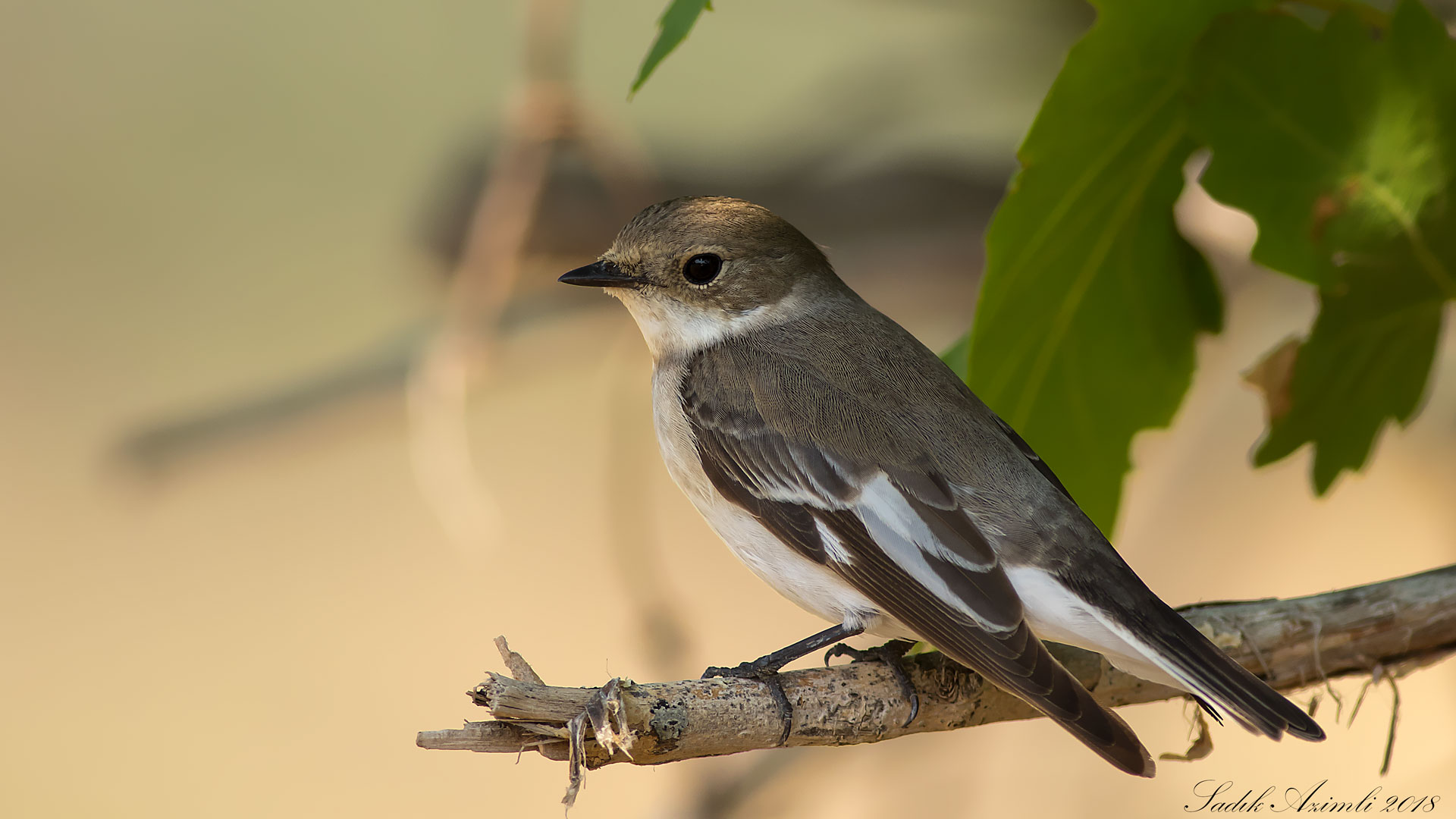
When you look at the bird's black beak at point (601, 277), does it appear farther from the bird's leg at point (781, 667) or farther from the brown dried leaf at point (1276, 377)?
the brown dried leaf at point (1276, 377)

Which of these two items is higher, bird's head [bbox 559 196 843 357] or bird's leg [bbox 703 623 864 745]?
bird's head [bbox 559 196 843 357]

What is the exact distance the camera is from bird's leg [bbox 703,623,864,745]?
1.20 m

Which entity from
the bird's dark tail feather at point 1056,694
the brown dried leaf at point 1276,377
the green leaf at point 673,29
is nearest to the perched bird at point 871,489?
the bird's dark tail feather at point 1056,694

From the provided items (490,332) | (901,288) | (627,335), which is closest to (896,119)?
(901,288)

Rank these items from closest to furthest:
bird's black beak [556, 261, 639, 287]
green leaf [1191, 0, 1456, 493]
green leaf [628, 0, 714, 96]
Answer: green leaf [628, 0, 714, 96], green leaf [1191, 0, 1456, 493], bird's black beak [556, 261, 639, 287]

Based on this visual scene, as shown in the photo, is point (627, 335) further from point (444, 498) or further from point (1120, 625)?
point (1120, 625)

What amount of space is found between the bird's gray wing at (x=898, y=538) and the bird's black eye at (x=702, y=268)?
0.19 meters

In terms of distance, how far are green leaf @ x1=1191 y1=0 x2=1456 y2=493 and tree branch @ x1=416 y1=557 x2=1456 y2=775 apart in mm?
299

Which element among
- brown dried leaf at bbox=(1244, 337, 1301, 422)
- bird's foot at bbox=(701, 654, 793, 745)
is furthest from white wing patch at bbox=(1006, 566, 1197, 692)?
brown dried leaf at bbox=(1244, 337, 1301, 422)

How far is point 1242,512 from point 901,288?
3.67 ft

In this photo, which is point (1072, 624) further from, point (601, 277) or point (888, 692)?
point (601, 277)

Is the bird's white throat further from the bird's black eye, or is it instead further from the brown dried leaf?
the brown dried leaf

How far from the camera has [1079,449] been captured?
1.49 metres

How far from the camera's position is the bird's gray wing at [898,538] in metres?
1.15
